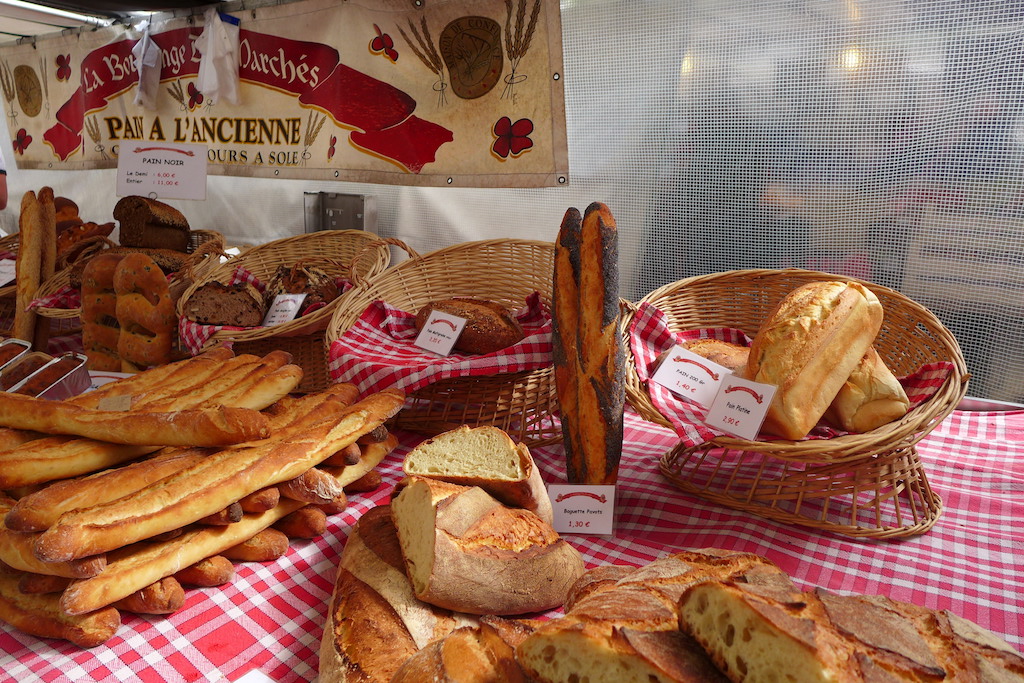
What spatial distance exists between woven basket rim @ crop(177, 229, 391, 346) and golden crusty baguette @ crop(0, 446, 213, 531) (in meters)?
0.75

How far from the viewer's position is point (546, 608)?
3.88ft

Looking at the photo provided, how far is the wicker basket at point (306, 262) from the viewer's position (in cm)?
212

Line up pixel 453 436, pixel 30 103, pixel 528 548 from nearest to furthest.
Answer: pixel 528 548 → pixel 453 436 → pixel 30 103

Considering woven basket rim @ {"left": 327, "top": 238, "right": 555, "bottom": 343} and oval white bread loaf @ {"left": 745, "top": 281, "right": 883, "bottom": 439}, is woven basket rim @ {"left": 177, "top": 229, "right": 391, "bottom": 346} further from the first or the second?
oval white bread loaf @ {"left": 745, "top": 281, "right": 883, "bottom": 439}

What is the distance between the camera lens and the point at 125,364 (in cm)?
241

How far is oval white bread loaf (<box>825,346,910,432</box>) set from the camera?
146 centimetres

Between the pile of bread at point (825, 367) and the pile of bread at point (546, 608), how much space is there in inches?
21.4

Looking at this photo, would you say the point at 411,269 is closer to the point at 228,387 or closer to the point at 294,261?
the point at 294,261

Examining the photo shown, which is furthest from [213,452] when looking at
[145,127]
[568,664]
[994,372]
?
[145,127]

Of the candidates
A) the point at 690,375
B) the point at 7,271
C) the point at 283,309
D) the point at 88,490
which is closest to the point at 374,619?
the point at 88,490

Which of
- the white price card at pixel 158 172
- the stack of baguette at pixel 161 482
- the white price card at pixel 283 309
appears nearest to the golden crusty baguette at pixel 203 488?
the stack of baguette at pixel 161 482

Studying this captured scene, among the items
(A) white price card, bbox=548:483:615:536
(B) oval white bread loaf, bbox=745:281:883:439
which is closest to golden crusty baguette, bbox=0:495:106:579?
(A) white price card, bbox=548:483:615:536

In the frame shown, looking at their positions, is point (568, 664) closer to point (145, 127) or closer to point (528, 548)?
point (528, 548)

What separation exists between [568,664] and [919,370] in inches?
49.3
